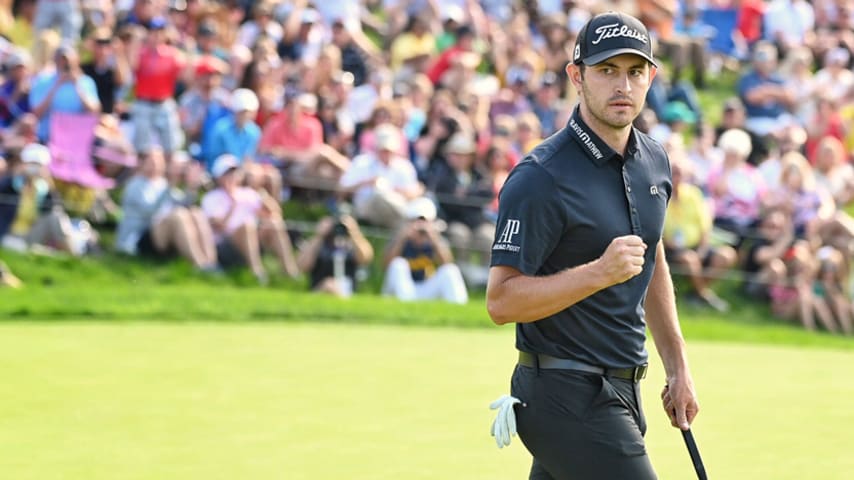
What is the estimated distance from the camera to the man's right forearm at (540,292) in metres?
4.57

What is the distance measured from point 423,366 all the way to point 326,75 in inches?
303

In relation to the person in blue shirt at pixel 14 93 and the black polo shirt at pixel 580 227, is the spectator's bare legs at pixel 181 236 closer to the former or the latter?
the person in blue shirt at pixel 14 93

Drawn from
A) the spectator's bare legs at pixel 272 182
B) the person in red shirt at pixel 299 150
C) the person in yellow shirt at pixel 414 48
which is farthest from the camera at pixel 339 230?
the person in yellow shirt at pixel 414 48

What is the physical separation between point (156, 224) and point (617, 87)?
34.4 ft

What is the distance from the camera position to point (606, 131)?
16.1 ft

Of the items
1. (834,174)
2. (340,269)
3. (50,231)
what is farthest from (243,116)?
(834,174)

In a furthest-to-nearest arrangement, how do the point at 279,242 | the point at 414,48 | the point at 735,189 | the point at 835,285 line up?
1. the point at 414,48
2. the point at 735,189
3. the point at 835,285
4. the point at 279,242

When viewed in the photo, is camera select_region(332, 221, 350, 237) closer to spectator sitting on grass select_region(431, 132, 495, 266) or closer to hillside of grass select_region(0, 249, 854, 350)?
hillside of grass select_region(0, 249, 854, 350)

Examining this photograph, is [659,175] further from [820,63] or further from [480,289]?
[820,63]

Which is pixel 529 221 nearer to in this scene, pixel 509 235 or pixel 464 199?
pixel 509 235

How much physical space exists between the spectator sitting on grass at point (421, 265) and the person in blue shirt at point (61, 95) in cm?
348

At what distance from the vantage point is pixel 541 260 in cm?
474

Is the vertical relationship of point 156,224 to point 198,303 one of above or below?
above

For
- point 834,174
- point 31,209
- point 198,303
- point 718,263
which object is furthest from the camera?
point 834,174
